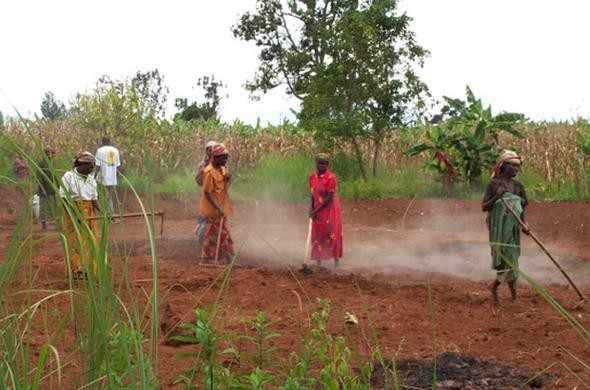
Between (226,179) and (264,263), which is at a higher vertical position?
(226,179)

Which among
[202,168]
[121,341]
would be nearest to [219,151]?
[202,168]

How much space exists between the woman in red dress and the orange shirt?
3.50ft

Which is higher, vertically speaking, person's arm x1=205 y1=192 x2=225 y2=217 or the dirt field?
person's arm x1=205 y1=192 x2=225 y2=217

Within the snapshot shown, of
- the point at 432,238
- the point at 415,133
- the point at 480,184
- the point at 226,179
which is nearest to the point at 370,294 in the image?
the point at 226,179

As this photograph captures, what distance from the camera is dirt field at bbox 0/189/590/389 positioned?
574 centimetres

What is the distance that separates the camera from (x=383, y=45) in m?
18.4

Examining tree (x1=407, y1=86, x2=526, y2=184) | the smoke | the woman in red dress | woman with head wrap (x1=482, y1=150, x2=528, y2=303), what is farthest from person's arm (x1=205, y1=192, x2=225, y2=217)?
tree (x1=407, y1=86, x2=526, y2=184)

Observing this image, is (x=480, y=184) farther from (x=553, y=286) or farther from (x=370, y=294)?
(x=370, y=294)

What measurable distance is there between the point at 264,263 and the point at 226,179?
58.6 inches

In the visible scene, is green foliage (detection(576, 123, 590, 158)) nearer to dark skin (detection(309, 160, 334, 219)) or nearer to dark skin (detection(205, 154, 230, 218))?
dark skin (detection(309, 160, 334, 219))

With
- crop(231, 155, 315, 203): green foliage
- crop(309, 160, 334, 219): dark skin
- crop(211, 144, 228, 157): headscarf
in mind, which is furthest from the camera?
crop(231, 155, 315, 203): green foliage

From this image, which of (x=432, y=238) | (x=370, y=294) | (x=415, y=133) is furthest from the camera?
(x=415, y=133)

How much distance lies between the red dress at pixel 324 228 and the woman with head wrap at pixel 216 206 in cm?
105

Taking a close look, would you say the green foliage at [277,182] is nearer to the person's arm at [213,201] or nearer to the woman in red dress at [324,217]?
the woman in red dress at [324,217]
